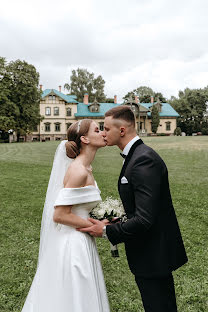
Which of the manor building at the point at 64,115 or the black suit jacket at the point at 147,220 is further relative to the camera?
the manor building at the point at 64,115

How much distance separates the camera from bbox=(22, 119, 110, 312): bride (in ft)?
9.42

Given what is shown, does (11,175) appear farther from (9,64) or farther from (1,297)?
(9,64)

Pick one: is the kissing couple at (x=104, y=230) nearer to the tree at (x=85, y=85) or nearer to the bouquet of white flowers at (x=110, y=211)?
the bouquet of white flowers at (x=110, y=211)

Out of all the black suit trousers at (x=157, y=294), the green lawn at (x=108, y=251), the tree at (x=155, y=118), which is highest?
the tree at (x=155, y=118)

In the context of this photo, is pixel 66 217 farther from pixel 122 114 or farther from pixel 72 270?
pixel 122 114

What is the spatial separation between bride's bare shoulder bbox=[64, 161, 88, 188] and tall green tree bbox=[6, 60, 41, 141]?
47080 mm

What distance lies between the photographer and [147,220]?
241 centimetres

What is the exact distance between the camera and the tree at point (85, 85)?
7662cm

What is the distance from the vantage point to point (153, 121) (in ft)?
204

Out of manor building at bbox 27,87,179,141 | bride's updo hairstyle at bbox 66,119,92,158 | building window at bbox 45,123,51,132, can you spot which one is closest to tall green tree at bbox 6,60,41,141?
manor building at bbox 27,87,179,141

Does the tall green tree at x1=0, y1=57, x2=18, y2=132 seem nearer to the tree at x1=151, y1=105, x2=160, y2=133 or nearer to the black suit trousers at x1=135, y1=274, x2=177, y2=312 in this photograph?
the tree at x1=151, y1=105, x2=160, y2=133

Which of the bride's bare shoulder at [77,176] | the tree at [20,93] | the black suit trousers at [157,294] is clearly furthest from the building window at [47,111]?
the black suit trousers at [157,294]

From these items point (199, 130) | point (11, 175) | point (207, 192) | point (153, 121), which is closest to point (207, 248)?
point (207, 192)

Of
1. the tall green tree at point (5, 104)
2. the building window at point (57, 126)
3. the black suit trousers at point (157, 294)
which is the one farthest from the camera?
the building window at point (57, 126)
